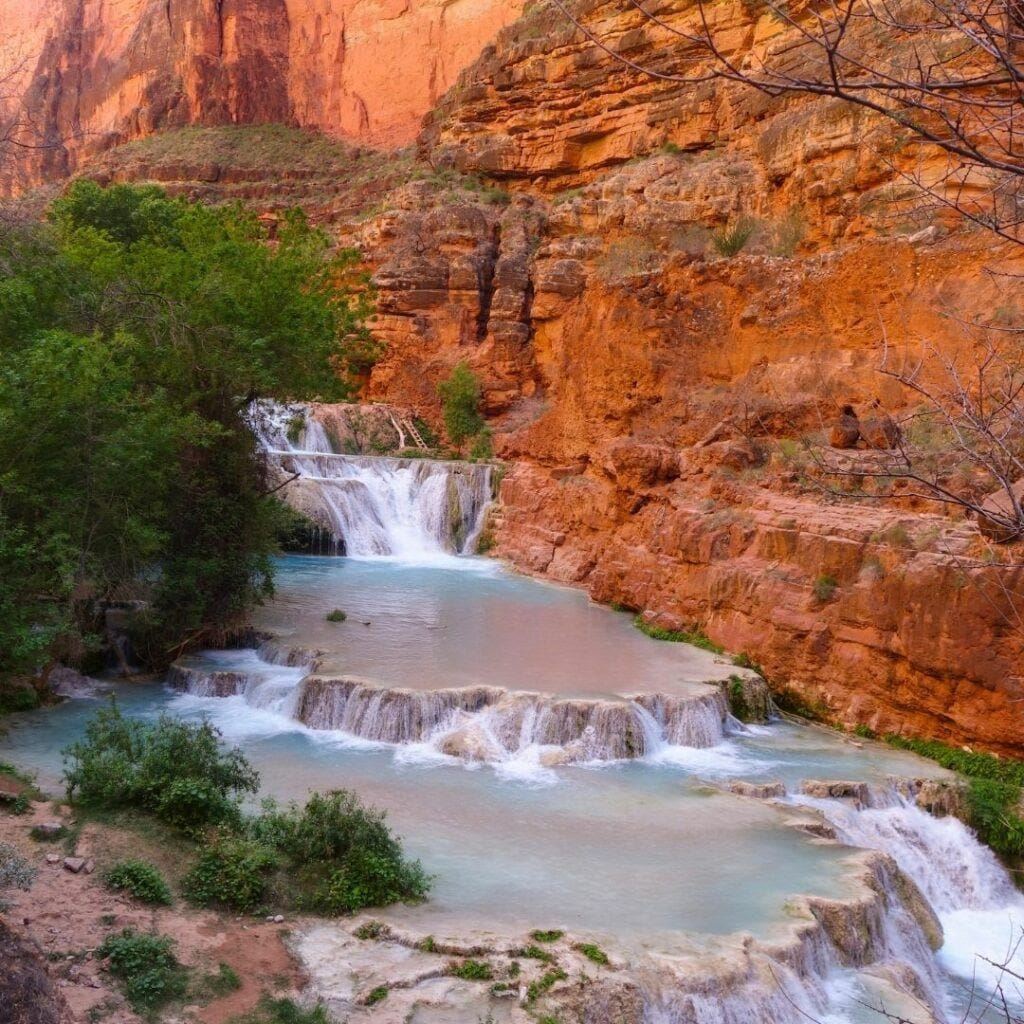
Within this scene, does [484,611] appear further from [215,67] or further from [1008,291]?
[215,67]

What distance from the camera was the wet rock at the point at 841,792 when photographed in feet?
31.2

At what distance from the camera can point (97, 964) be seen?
562cm

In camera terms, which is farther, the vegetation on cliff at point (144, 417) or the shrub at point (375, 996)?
the vegetation on cliff at point (144, 417)

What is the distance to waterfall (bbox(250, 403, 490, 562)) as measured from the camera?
21.1m

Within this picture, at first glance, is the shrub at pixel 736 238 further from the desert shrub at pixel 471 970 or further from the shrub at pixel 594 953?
the desert shrub at pixel 471 970

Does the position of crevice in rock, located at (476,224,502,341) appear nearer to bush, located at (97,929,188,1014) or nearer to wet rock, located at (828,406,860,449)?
wet rock, located at (828,406,860,449)

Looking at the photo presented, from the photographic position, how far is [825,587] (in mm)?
12172

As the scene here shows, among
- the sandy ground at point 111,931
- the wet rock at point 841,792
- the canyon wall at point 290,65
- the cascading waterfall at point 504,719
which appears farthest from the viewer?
the canyon wall at point 290,65

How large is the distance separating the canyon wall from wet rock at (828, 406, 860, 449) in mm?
41046

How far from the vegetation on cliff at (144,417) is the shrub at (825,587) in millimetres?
7089

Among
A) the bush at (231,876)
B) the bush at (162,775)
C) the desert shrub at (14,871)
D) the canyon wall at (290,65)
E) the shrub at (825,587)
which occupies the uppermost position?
the canyon wall at (290,65)

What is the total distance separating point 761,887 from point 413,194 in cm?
3021

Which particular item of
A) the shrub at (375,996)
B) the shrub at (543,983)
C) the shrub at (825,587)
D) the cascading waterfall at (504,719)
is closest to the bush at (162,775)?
the shrub at (375,996)

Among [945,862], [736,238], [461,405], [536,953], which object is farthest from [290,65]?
[536,953]
